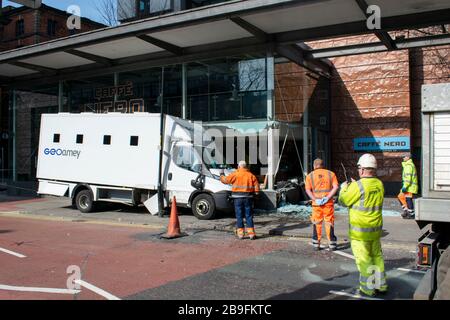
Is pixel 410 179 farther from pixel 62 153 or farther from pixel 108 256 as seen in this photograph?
pixel 62 153

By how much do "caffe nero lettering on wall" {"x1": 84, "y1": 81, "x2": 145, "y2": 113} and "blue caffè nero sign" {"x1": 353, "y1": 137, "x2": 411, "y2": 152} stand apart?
9540 millimetres

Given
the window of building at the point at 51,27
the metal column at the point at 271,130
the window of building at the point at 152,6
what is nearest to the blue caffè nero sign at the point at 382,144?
the metal column at the point at 271,130

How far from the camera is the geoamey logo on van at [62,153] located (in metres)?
15.8

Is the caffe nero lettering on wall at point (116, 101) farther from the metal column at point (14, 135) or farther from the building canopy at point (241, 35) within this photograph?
the metal column at point (14, 135)

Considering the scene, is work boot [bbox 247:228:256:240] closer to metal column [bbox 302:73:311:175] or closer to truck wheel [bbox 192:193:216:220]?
truck wheel [bbox 192:193:216:220]

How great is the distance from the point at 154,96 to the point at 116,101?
2.06 m

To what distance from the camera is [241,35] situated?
52.5 ft

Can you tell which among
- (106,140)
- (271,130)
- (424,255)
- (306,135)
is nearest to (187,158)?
(106,140)

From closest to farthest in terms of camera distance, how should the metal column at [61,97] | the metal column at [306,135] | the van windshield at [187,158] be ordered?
the van windshield at [187,158] < the metal column at [306,135] < the metal column at [61,97]

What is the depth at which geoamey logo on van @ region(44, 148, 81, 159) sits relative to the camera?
51.8 feet

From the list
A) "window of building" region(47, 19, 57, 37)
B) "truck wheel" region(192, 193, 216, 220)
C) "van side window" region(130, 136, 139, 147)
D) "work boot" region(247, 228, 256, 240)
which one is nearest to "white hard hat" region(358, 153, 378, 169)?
"work boot" region(247, 228, 256, 240)

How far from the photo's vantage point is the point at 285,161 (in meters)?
17.8
